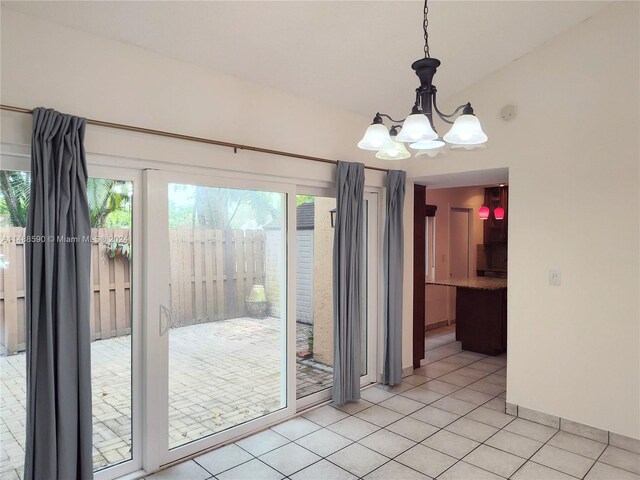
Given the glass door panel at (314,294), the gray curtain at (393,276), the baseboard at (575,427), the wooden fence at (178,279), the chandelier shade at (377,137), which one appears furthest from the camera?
the gray curtain at (393,276)

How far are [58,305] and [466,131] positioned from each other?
218 centimetres

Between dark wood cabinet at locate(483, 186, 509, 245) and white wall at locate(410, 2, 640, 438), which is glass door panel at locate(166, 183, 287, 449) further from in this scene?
dark wood cabinet at locate(483, 186, 509, 245)

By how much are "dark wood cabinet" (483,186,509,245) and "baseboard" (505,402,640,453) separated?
14.5 feet

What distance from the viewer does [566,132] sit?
3361mm

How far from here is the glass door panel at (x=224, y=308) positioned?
115 inches

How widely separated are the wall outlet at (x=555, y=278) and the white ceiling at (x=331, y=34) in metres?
1.80

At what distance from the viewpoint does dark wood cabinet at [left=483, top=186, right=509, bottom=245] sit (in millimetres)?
7426

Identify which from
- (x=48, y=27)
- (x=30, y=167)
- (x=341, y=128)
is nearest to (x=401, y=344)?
(x=341, y=128)

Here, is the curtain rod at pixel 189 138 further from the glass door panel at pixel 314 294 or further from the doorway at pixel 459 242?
the doorway at pixel 459 242

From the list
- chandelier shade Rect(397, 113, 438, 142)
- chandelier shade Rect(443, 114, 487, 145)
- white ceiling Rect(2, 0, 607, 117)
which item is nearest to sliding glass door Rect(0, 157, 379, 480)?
white ceiling Rect(2, 0, 607, 117)

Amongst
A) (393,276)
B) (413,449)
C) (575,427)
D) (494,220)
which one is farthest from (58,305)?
(494,220)

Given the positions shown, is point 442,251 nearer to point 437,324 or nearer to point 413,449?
point 437,324

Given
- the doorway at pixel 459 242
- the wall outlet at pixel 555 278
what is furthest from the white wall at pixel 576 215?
the doorway at pixel 459 242

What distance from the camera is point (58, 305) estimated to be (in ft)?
7.21
